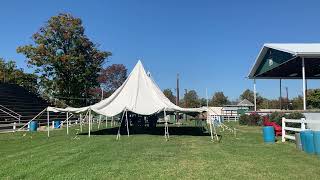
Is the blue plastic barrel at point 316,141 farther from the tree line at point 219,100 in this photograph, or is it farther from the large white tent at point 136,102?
the tree line at point 219,100

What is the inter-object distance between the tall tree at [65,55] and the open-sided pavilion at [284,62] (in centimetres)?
1777

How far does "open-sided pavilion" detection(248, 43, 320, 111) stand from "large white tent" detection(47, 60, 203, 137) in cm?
880

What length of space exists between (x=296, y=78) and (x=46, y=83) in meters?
25.6

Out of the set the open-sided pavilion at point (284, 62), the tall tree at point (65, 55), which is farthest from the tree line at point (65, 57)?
the open-sided pavilion at point (284, 62)

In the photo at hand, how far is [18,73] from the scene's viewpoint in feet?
181

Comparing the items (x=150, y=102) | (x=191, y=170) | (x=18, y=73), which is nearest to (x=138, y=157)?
(x=191, y=170)

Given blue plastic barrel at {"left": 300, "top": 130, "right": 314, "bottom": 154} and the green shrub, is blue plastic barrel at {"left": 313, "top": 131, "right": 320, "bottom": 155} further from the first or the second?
the green shrub

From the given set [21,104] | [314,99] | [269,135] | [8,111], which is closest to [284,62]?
[269,135]

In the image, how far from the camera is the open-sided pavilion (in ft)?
99.3

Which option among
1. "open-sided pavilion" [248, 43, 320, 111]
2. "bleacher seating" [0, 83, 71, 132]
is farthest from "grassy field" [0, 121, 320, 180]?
"bleacher seating" [0, 83, 71, 132]

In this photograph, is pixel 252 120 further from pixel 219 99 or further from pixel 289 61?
pixel 219 99

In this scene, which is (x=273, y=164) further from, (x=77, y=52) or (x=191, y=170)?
(x=77, y=52)

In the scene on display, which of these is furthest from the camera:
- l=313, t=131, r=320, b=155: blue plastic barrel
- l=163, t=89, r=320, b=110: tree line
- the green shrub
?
l=163, t=89, r=320, b=110: tree line

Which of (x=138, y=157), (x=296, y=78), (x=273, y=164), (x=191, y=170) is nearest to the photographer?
(x=191, y=170)
